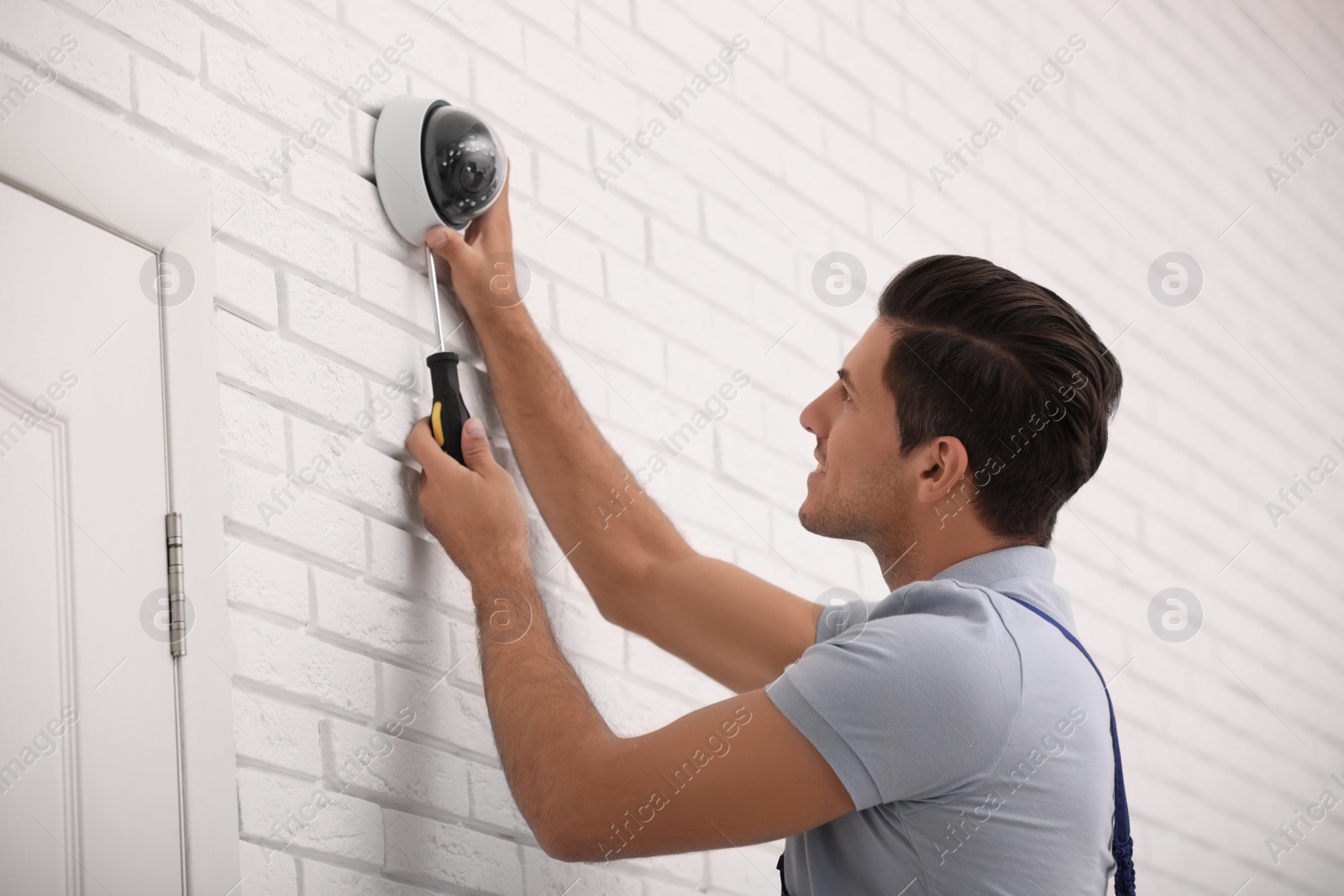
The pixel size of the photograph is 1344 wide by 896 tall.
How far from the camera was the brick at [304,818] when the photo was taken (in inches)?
49.3

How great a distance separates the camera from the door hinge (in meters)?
1.22

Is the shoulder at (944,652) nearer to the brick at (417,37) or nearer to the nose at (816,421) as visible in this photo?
the nose at (816,421)

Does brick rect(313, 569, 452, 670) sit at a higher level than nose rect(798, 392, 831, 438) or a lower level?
lower

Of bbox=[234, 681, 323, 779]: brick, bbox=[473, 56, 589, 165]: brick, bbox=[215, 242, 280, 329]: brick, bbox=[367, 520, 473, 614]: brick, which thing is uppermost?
bbox=[473, 56, 589, 165]: brick

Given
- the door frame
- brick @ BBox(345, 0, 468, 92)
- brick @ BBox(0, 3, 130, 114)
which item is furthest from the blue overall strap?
brick @ BBox(0, 3, 130, 114)

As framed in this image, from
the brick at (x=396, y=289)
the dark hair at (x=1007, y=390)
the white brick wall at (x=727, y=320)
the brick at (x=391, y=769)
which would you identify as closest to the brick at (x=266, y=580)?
the white brick wall at (x=727, y=320)

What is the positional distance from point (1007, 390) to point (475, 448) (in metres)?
0.61

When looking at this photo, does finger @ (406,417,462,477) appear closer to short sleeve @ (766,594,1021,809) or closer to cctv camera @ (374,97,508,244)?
cctv camera @ (374,97,508,244)

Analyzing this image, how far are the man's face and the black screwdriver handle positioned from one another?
1.39 feet

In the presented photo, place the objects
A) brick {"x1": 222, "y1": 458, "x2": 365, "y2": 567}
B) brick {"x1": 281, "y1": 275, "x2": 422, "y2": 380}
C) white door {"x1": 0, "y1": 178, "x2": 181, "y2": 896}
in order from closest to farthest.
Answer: white door {"x1": 0, "y1": 178, "x2": 181, "y2": 896} < brick {"x1": 222, "y1": 458, "x2": 365, "y2": 567} < brick {"x1": 281, "y1": 275, "x2": 422, "y2": 380}

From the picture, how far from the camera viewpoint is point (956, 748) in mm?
1221

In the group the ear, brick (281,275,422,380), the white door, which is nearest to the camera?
the white door

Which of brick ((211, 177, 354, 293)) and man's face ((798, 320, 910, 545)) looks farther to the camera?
man's face ((798, 320, 910, 545))

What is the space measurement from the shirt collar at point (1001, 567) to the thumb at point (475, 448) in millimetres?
518
